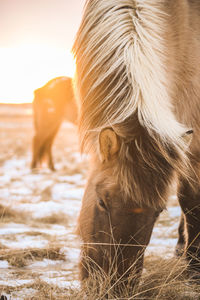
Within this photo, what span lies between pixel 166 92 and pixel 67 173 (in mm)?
5455

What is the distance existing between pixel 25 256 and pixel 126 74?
4.91 ft

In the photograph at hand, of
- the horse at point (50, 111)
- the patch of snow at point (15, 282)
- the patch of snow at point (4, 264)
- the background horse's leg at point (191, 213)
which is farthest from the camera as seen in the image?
the horse at point (50, 111)

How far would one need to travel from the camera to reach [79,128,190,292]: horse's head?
139 cm

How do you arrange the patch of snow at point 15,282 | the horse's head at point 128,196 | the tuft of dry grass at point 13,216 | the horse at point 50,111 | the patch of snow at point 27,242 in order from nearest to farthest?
the horse's head at point 128,196 < the patch of snow at point 15,282 < the patch of snow at point 27,242 < the tuft of dry grass at point 13,216 < the horse at point 50,111

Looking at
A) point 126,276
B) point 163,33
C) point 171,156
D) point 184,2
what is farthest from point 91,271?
point 184,2

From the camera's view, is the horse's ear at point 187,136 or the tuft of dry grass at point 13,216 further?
the tuft of dry grass at point 13,216

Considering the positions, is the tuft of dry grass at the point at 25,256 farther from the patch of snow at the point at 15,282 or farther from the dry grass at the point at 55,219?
the dry grass at the point at 55,219

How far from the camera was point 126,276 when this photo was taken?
4.83ft

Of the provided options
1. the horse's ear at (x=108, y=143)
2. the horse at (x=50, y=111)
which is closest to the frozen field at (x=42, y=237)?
the horse's ear at (x=108, y=143)

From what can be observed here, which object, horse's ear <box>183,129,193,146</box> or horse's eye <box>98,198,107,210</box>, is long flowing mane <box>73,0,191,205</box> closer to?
horse's ear <box>183,129,193,146</box>

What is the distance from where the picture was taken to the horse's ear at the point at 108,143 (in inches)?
56.8

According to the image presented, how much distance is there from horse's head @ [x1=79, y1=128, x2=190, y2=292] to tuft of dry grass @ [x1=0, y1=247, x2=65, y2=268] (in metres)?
0.75

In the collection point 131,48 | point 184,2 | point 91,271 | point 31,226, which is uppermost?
point 184,2

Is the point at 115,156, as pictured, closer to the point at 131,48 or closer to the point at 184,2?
the point at 131,48
